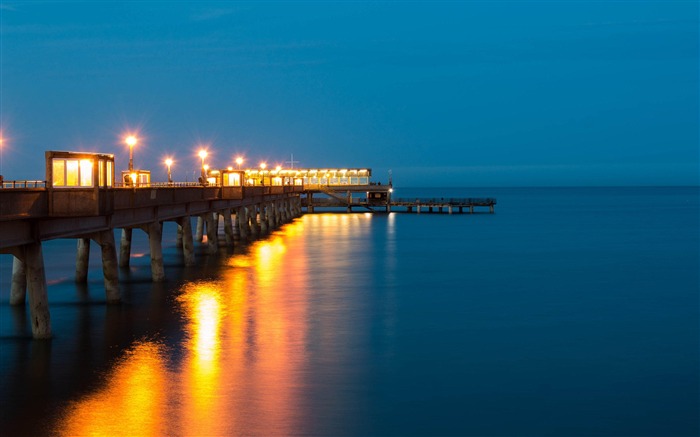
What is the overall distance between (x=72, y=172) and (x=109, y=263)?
606cm

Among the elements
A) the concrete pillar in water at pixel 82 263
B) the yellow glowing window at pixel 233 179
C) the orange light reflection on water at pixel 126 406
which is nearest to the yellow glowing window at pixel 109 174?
the orange light reflection on water at pixel 126 406

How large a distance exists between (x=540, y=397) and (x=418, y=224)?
80.4 meters

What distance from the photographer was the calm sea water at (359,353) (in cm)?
1852

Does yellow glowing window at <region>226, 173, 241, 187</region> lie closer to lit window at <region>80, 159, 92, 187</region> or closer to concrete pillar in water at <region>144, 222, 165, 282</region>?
concrete pillar in water at <region>144, 222, 165, 282</region>

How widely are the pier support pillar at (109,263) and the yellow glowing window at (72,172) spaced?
4233mm

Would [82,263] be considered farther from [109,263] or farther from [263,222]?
[263,222]

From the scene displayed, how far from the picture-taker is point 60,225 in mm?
26234

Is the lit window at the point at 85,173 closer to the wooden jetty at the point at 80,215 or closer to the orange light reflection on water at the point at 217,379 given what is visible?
the wooden jetty at the point at 80,215

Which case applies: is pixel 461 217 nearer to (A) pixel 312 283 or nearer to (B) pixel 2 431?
(A) pixel 312 283

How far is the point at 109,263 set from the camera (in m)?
31.5

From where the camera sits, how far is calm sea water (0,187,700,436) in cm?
1852

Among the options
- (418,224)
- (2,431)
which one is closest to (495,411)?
(2,431)

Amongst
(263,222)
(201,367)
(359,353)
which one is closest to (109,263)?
(201,367)

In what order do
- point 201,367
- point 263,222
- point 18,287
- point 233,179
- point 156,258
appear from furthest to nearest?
1. point 263,222
2. point 233,179
3. point 156,258
4. point 18,287
5. point 201,367
